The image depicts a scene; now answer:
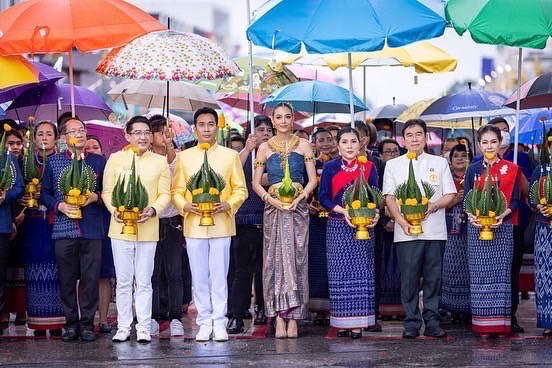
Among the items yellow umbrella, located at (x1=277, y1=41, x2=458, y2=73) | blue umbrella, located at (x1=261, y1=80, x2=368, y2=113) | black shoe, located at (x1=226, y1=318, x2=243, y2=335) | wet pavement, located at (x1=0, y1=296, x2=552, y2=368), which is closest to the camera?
wet pavement, located at (x1=0, y1=296, x2=552, y2=368)

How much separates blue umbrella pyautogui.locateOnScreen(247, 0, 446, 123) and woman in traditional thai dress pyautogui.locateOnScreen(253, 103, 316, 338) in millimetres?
671

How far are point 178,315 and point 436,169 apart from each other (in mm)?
2661

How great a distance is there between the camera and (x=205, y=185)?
10.1m

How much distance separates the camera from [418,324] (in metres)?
10.4

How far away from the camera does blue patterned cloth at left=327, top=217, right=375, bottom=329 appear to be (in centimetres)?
1045

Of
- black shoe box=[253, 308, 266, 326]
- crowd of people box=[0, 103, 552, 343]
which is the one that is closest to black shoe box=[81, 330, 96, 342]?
crowd of people box=[0, 103, 552, 343]

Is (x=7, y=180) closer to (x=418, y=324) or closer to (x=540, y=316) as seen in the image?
(x=418, y=324)

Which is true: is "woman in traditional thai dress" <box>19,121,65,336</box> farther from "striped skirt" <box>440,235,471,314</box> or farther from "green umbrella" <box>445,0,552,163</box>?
"green umbrella" <box>445,0,552,163</box>

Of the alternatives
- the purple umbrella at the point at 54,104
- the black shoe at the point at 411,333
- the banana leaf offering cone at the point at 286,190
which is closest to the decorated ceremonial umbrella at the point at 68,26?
the purple umbrella at the point at 54,104

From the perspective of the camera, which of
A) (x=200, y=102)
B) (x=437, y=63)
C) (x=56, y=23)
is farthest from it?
(x=200, y=102)

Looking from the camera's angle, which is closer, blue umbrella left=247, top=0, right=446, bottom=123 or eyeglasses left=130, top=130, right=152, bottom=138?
blue umbrella left=247, top=0, right=446, bottom=123

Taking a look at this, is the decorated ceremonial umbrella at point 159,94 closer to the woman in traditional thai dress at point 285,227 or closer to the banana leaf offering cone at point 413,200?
the woman in traditional thai dress at point 285,227

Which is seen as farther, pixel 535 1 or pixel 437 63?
pixel 437 63

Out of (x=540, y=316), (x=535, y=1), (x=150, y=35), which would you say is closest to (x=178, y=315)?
(x=150, y=35)
